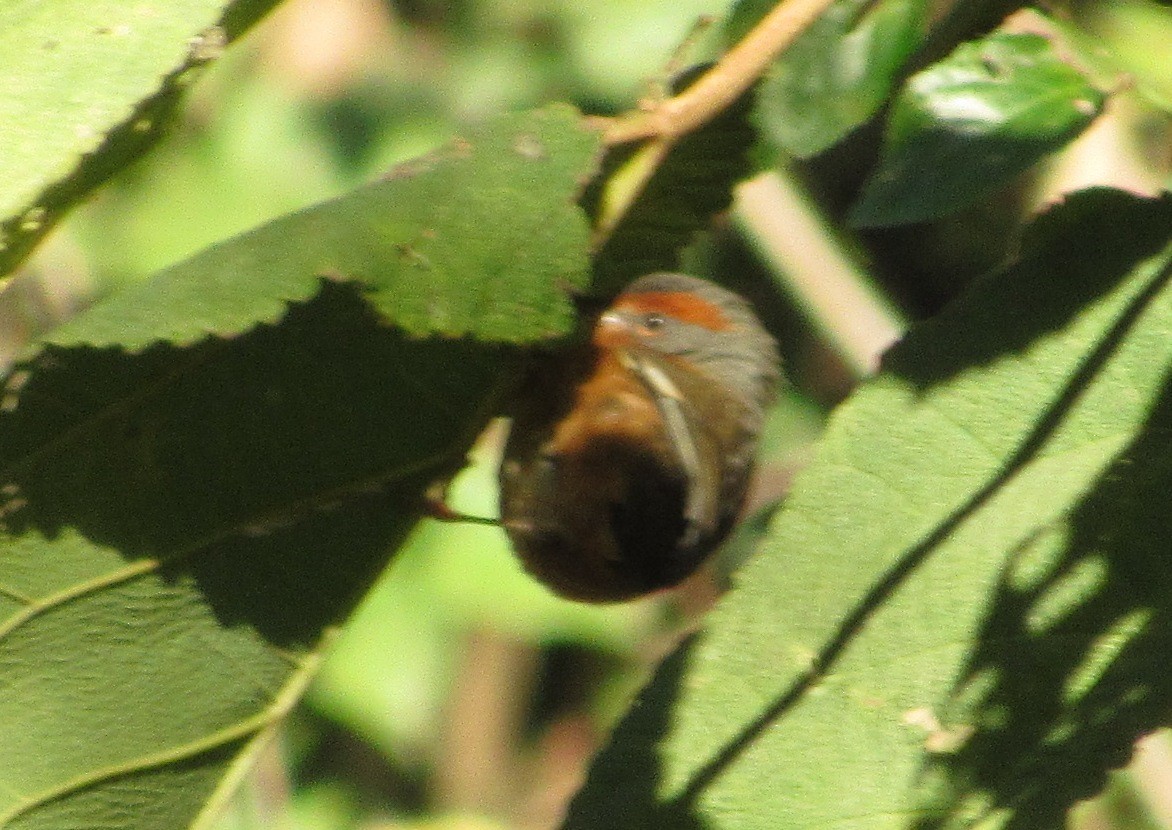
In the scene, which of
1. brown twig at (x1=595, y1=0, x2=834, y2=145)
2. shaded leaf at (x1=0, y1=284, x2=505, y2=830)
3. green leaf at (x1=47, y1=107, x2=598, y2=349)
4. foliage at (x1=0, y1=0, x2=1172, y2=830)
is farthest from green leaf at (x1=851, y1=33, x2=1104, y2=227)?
shaded leaf at (x1=0, y1=284, x2=505, y2=830)

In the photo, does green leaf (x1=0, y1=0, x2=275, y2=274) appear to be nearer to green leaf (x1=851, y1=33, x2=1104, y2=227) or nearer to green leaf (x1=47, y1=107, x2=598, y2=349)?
green leaf (x1=47, y1=107, x2=598, y2=349)

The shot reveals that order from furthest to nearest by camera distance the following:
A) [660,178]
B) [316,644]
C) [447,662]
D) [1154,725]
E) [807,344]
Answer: [807,344], [447,662], [316,644], [660,178], [1154,725]

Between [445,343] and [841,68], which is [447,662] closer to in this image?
[445,343]

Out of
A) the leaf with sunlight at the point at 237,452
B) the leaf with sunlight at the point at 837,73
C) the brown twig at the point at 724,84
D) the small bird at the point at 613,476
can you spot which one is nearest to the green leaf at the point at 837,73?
the leaf with sunlight at the point at 837,73

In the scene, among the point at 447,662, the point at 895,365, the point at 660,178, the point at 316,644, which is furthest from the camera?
the point at 447,662

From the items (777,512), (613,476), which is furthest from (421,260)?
(613,476)

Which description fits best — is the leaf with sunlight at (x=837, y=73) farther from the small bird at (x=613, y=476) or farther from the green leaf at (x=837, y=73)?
the small bird at (x=613, y=476)

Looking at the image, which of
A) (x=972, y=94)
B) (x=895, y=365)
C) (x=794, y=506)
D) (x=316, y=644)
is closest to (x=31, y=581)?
(x=316, y=644)

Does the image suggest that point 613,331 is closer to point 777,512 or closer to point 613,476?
point 613,476
